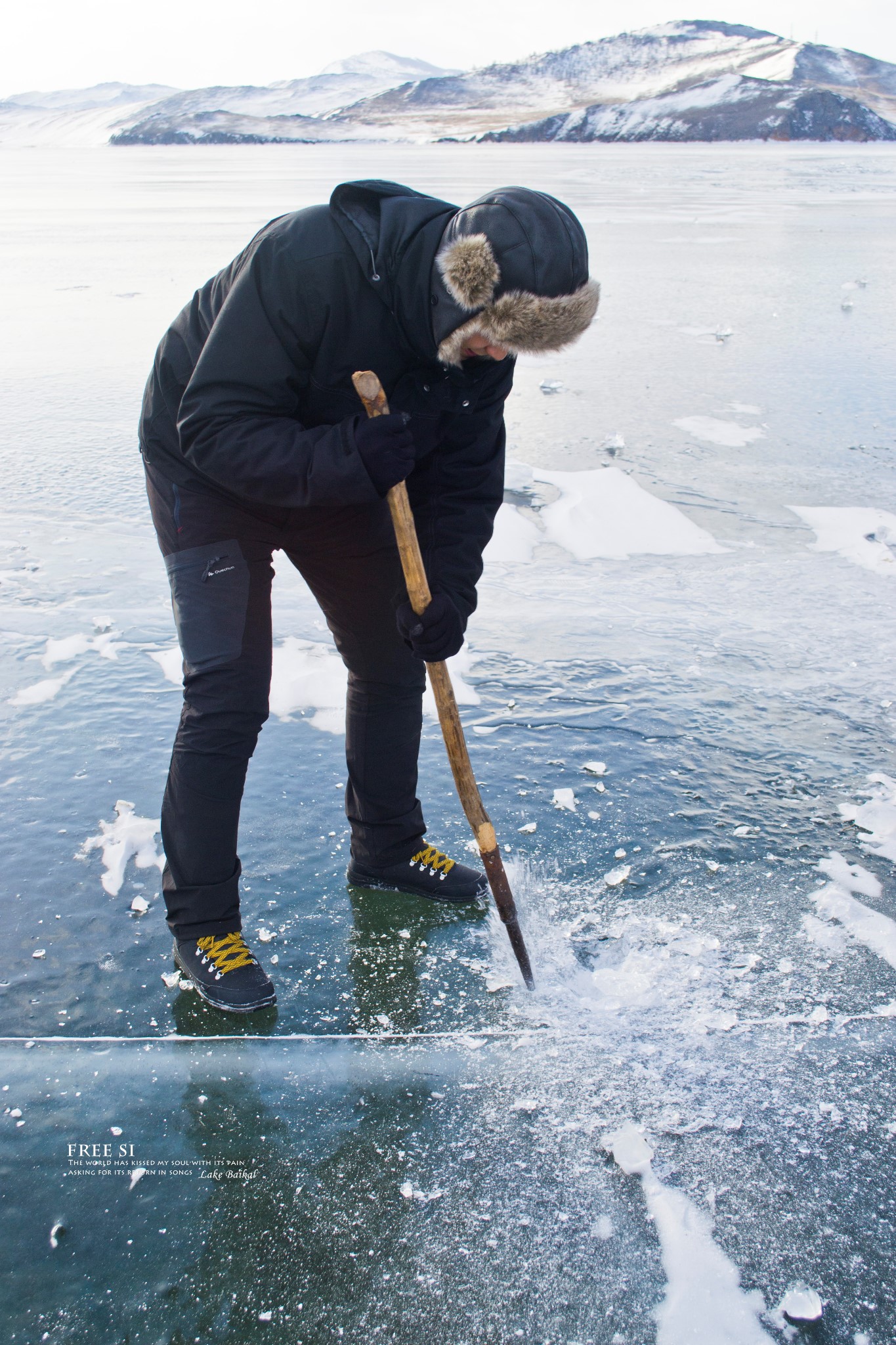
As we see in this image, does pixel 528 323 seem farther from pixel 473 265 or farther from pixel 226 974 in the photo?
pixel 226 974

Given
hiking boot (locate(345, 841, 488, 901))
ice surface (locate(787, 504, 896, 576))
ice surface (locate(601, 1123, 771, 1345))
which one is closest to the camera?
ice surface (locate(601, 1123, 771, 1345))

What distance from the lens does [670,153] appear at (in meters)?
37.8

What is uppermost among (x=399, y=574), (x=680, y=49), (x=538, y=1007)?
(x=680, y=49)

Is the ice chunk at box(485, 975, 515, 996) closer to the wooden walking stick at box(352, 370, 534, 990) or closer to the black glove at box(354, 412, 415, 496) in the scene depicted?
the wooden walking stick at box(352, 370, 534, 990)

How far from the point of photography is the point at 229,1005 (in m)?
1.90

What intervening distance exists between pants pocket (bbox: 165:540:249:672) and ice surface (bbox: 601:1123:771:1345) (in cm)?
112

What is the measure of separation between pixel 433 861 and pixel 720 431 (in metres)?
3.98

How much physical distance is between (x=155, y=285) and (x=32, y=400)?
384 cm

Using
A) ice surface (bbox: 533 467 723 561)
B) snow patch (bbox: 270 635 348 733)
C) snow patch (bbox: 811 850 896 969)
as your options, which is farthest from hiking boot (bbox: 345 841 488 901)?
ice surface (bbox: 533 467 723 561)

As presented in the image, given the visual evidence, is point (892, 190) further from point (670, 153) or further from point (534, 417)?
point (670, 153)

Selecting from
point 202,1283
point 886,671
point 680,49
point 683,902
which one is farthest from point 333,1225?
point 680,49

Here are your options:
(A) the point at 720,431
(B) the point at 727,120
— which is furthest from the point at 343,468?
(B) the point at 727,120

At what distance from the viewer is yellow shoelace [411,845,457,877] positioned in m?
2.27

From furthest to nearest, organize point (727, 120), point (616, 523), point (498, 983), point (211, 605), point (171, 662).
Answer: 1. point (727, 120)
2. point (616, 523)
3. point (171, 662)
4. point (498, 983)
5. point (211, 605)
